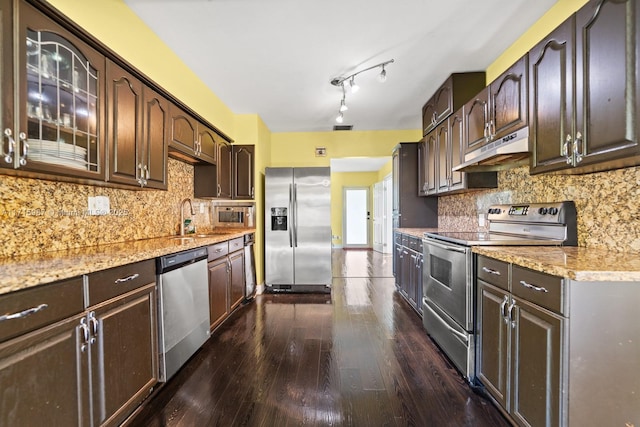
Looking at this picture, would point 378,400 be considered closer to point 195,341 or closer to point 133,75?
point 195,341

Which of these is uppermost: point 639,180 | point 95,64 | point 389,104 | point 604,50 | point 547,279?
point 389,104

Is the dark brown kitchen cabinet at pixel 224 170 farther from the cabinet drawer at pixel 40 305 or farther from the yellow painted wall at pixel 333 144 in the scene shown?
the cabinet drawer at pixel 40 305

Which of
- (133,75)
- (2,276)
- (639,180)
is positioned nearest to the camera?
(2,276)

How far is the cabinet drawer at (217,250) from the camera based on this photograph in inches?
95.4

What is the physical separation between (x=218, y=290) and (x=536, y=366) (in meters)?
2.45

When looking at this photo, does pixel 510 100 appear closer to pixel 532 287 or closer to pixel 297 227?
pixel 532 287

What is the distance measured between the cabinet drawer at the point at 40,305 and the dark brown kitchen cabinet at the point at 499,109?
2715 millimetres

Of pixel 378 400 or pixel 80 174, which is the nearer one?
pixel 80 174

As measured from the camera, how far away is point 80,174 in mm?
1464

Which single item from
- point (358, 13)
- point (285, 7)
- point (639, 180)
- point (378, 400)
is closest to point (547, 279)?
point (639, 180)

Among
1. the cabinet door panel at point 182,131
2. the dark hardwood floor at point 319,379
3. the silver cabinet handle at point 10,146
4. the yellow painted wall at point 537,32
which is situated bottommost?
the dark hardwood floor at point 319,379

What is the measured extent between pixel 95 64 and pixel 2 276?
1265mm

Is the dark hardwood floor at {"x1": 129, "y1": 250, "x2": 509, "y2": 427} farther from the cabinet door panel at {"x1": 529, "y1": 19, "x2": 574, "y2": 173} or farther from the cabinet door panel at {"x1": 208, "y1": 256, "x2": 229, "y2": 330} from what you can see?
the cabinet door panel at {"x1": 529, "y1": 19, "x2": 574, "y2": 173}

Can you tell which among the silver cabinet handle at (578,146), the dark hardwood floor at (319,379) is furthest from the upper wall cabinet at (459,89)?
the dark hardwood floor at (319,379)
